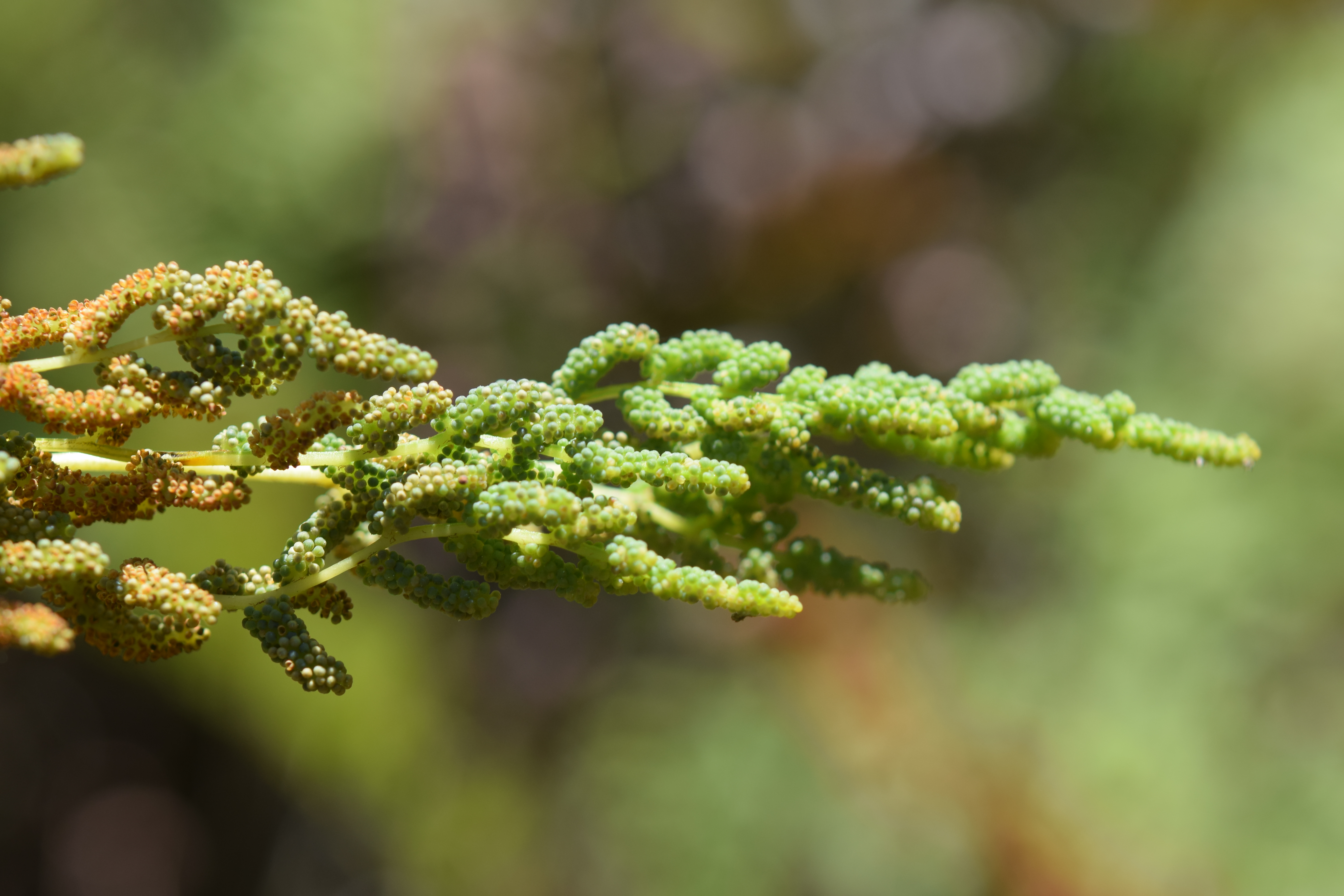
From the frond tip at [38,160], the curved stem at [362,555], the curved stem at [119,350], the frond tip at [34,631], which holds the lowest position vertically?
the frond tip at [34,631]

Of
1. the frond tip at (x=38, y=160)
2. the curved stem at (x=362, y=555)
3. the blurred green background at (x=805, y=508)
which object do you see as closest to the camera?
Result: the frond tip at (x=38, y=160)

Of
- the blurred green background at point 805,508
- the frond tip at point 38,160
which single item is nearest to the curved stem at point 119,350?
the frond tip at point 38,160

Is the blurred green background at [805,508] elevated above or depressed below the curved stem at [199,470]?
above

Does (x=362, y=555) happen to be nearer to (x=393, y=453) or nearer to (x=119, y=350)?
(x=393, y=453)

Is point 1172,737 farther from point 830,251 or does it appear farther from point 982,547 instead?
point 830,251

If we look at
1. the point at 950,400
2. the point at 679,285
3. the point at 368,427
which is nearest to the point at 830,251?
the point at 679,285

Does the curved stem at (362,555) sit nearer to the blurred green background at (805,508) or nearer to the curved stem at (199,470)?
the curved stem at (199,470)
